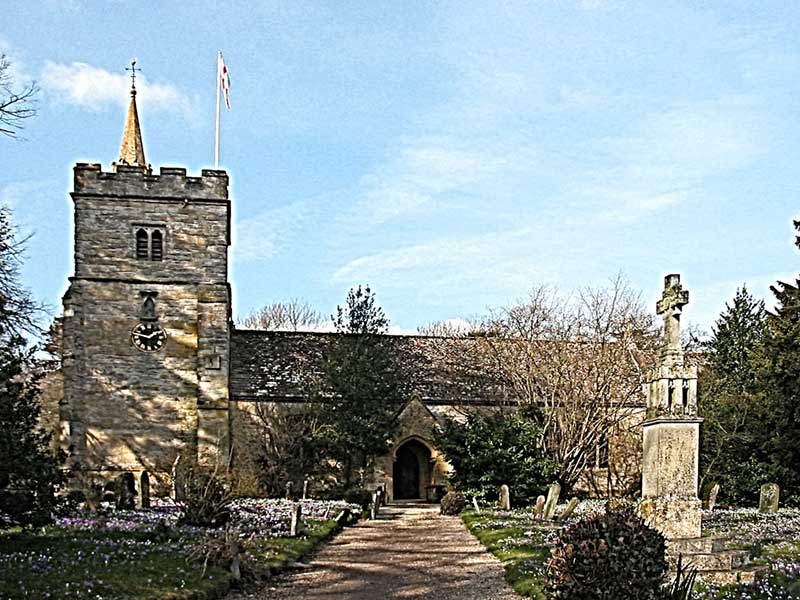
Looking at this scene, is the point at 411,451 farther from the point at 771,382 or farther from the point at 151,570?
the point at 151,570

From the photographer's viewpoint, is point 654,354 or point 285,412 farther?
point 285,412

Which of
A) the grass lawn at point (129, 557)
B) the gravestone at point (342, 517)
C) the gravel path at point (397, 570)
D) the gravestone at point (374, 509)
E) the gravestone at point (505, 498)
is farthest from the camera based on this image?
the gravestone at point (505, 498)

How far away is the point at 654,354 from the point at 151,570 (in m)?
23.2

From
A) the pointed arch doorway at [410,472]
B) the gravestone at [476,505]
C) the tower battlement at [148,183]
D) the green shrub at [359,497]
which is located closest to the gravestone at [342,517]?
the green shrub at [359,497]

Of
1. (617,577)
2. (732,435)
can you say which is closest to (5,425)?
(617,577)

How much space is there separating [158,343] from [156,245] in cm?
380

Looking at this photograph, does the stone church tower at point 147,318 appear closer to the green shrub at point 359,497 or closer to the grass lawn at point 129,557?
the green shrub at point 359,497

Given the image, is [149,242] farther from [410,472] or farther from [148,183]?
[410,472]

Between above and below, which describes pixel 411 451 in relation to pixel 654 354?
below

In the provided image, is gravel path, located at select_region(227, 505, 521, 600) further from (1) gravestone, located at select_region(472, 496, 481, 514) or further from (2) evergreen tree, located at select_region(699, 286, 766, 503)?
(2) evergreen tree, located at select_region(699, 286, 766, 503)

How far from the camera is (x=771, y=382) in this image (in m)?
27.0

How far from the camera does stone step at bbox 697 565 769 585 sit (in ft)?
36.6

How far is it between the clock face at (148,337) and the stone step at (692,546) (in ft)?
82.2

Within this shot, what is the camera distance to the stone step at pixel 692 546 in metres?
12.6
